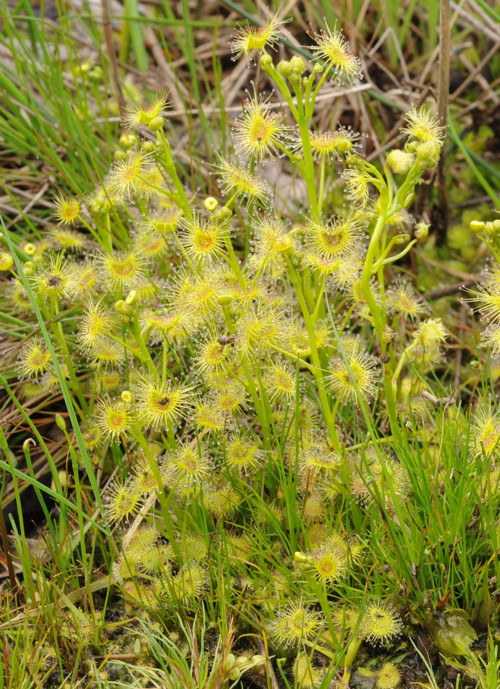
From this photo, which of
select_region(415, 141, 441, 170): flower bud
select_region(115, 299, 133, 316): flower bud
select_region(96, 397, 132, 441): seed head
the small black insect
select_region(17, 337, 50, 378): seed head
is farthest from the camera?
select_region(17, 337, 50, 378): seed head

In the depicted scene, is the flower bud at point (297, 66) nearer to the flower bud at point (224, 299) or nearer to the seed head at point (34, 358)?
the flower bud at point (224, 299)

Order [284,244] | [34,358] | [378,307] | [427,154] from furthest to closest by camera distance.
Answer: [34,358] < [378,307] < [284,244] < [427,154]

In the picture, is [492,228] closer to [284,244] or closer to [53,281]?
[284,244]

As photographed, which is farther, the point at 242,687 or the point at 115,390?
the point at 115,390

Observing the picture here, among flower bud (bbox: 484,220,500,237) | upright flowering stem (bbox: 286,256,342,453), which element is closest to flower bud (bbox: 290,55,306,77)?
upright flowering stem (bbox: 286,256,342,453)

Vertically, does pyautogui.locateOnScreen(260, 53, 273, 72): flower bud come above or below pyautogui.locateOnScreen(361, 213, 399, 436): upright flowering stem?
above

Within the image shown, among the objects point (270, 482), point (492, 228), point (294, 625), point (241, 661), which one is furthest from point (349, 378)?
point (241, 661)

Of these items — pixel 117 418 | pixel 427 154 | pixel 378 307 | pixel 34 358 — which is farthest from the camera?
pixel 34 358

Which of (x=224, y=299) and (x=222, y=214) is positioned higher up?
(x=222, y=214)

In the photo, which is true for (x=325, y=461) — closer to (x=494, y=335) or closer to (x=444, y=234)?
(x=494, y=335)

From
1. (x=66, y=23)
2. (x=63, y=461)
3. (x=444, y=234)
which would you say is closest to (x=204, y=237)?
(x=63, y=461)

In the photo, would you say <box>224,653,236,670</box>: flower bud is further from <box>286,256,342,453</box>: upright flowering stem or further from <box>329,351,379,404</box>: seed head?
<box>329,351,379,404</box>: seed head
